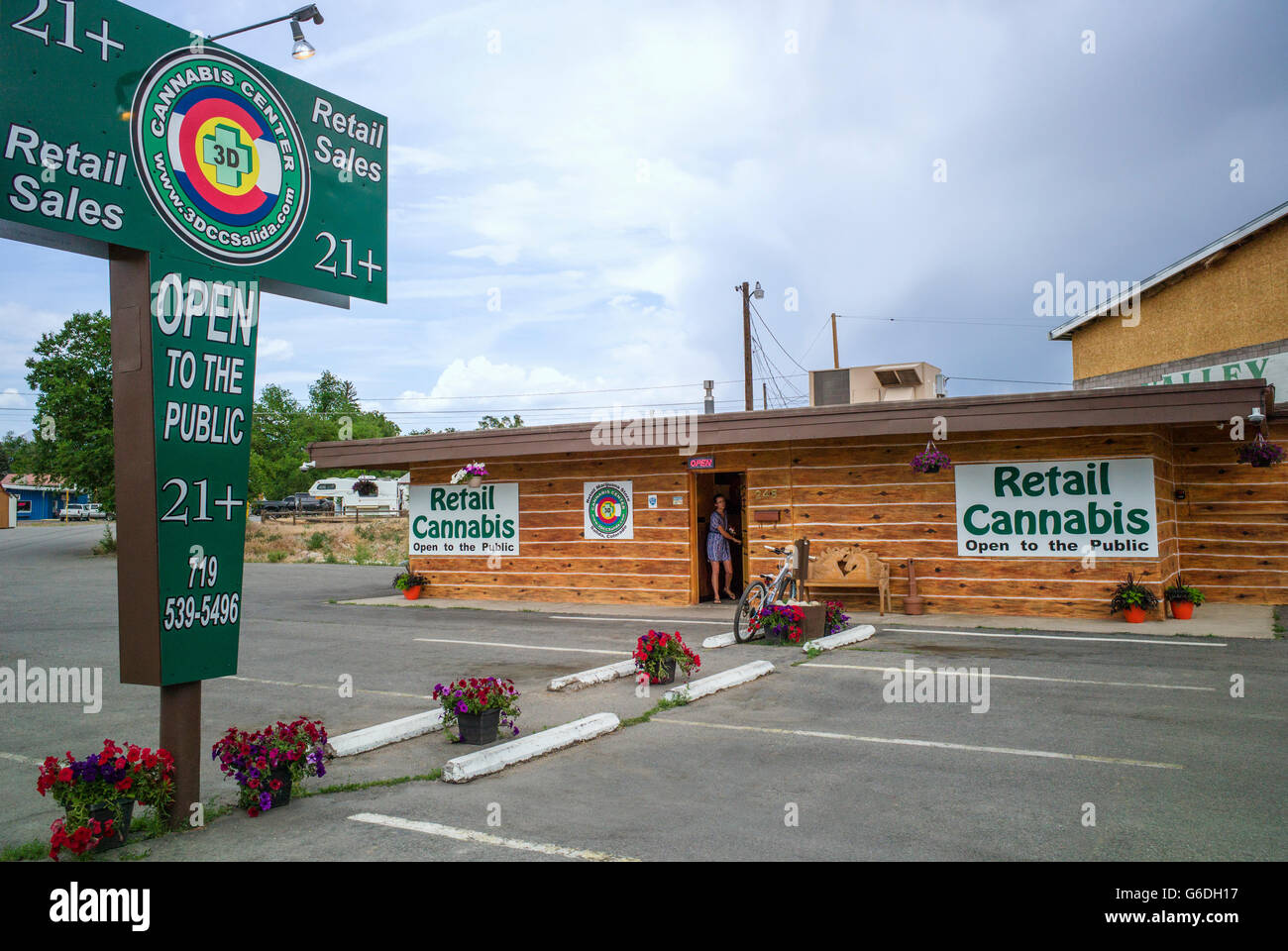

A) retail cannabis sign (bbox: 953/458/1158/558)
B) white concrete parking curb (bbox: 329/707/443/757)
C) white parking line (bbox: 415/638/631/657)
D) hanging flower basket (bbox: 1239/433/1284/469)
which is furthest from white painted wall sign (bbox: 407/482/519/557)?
hanging flower basket (bbox: 1239/433/1284/469)

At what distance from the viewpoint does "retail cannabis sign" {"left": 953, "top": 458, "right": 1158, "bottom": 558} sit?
537 inches

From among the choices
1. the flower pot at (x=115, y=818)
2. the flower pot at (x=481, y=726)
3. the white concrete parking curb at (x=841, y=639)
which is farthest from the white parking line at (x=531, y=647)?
the flower pot at (x=115, y=818)

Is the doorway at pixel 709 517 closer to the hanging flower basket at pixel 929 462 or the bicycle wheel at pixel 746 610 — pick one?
the hanging flower basket at pixel 929 462

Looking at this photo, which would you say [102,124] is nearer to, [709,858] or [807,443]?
[709,858]

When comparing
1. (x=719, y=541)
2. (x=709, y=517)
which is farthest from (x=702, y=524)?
(x=719, y=541)

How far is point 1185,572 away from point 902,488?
5494 millimetres

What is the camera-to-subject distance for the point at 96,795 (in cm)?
468

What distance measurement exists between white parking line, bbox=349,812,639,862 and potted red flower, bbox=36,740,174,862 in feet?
3.81

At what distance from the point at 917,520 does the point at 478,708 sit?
33.4ft

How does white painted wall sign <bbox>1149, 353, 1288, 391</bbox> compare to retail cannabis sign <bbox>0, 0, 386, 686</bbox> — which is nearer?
retail cannabis sign <bbox>0, 0, 386, 686</bbox>

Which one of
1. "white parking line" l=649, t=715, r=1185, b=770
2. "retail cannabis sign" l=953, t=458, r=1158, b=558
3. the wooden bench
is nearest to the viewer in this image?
"white parking line" l=649, t=715, r=1185, b=770

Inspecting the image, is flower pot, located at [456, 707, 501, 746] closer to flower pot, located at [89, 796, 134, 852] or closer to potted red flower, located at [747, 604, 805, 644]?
flower pot, located at [89, 796, 134, 852]
